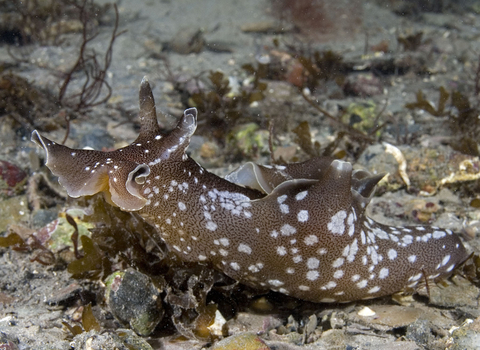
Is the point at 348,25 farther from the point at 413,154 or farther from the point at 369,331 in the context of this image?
the point at 369,331

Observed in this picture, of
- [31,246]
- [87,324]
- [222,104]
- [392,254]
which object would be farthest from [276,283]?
[222,104]

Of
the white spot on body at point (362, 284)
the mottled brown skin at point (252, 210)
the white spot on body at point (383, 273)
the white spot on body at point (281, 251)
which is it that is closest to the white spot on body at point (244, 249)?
the mottled brown skin at point (252, 210)

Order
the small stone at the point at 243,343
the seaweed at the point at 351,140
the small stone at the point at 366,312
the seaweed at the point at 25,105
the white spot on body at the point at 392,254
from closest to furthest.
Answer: the small stone at the point at 243,343
the white spot on body at the point at 392,254
the small stone at the point at 366,312
the seaweed at the point at 351,140
the seaweed at the point at 25,105

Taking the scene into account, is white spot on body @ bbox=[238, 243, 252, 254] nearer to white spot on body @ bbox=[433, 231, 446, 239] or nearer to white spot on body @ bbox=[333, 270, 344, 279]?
white spot on body @ bbox=[333, 270, 344, 279]

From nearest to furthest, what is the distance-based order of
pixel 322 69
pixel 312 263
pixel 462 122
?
1. pixel 312 263
2. pixel 462 122
3. pixel 322 69

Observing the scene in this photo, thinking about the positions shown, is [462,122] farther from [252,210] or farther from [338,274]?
[252,210]

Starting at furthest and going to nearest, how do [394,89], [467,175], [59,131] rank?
1. [394,89]
2. [59,131]
3. [467,175]

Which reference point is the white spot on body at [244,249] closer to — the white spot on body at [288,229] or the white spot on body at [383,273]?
the white spot on body at [288,229]

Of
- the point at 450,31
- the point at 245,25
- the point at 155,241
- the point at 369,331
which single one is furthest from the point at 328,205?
the point at 450,31
